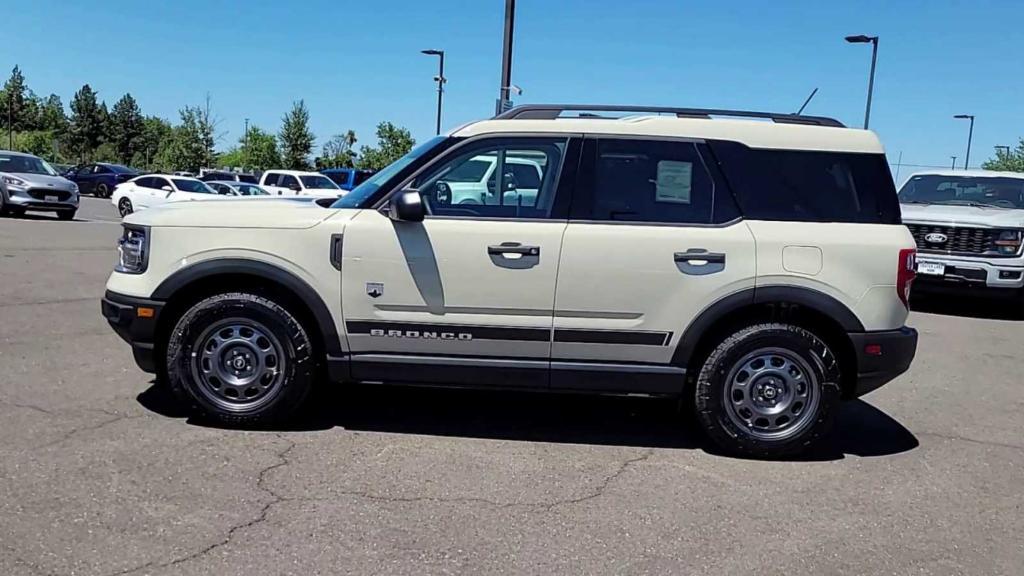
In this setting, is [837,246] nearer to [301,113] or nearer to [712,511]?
[712,511]

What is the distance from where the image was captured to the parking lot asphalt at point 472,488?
11.5ft

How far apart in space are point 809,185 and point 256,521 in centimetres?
349

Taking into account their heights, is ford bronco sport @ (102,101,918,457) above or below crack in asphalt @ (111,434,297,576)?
above

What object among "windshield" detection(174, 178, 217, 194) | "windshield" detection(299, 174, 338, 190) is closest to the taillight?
"windshield" detection(174, 178, 217, 194)

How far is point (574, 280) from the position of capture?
4.73 m

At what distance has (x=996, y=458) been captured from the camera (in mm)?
5258

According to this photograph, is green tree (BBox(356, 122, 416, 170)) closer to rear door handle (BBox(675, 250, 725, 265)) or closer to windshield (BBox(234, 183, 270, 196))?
windshield (BBox(234, 183, 270, 196))

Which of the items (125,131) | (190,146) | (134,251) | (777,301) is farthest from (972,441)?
(125,131)

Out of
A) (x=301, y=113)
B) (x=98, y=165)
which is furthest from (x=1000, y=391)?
(x=301, y=113)

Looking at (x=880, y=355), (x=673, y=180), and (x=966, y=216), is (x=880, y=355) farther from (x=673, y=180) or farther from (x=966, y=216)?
(x=966, y=216)

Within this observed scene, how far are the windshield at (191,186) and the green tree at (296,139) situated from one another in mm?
27173

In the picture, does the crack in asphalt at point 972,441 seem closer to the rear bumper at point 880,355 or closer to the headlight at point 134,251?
the rear bumper at point 880,355

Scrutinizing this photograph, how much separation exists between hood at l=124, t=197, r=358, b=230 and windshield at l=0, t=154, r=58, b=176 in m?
18.6

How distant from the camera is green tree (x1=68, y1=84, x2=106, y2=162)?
74125 mm
